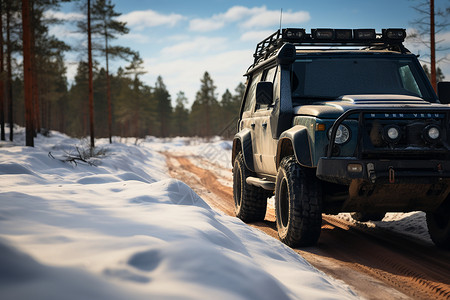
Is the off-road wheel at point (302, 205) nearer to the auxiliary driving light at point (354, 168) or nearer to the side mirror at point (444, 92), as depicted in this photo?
the auxiliary driving light at point (354, 168)

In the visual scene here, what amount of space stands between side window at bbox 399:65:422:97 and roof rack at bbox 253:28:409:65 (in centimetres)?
47

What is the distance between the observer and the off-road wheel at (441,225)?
15.0 ft

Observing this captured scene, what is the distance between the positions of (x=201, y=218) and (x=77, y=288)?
1.82 m

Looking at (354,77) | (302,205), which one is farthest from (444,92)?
(302,205)

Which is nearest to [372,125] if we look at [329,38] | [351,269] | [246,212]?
[351,269]

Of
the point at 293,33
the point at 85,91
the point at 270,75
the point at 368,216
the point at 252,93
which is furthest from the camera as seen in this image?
the point at 85,91

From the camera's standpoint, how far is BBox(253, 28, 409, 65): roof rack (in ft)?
18.8

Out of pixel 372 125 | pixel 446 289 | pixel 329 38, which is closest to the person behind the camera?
pixel 446 289

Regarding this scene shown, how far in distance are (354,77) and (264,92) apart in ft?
4.13

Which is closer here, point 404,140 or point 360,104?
point 404,140

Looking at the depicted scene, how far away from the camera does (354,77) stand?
5.24 m

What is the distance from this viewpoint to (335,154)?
3984 millimetres

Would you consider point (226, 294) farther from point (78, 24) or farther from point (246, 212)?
point (78, 24)

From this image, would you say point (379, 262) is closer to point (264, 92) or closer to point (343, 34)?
point (264, 92)
